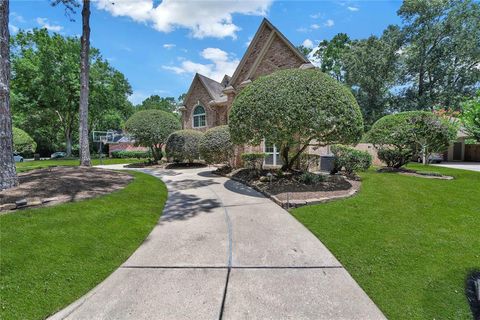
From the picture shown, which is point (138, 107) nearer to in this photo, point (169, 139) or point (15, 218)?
point (169, 139)

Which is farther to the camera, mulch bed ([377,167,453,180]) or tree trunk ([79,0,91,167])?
tree trunk ([79,0,91,167])

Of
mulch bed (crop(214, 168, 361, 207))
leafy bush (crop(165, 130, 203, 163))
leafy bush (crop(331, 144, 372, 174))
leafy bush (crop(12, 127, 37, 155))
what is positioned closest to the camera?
mulch bed (crop(214, 168, 361, 207))

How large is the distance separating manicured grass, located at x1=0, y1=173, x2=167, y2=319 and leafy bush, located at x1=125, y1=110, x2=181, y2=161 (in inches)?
448

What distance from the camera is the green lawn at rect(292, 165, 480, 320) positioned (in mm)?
2695

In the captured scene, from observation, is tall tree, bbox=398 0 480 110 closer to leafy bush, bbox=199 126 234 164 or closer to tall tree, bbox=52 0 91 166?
leafy bush, bbox=199 126 234 164

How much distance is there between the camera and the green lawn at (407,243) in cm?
270

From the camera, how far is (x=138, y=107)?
60156 mm

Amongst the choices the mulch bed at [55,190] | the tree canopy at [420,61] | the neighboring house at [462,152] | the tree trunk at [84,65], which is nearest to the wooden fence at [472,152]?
the neighboring house at [462,152]

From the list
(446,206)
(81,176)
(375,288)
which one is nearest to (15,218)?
(81,176)

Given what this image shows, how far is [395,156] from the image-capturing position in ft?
39.7

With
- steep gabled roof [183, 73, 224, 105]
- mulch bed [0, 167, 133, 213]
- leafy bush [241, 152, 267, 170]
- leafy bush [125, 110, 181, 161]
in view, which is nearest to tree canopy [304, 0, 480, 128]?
steep gabled roof [183, 73, 224, 105]

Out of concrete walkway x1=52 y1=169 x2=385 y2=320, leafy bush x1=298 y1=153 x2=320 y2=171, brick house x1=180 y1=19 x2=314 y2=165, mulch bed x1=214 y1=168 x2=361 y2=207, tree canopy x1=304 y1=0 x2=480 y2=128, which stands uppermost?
tree canopy x1=304 y1=0 x2=480 y2=128

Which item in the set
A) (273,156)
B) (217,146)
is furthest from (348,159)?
(217,146)

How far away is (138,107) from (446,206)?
214 ft
